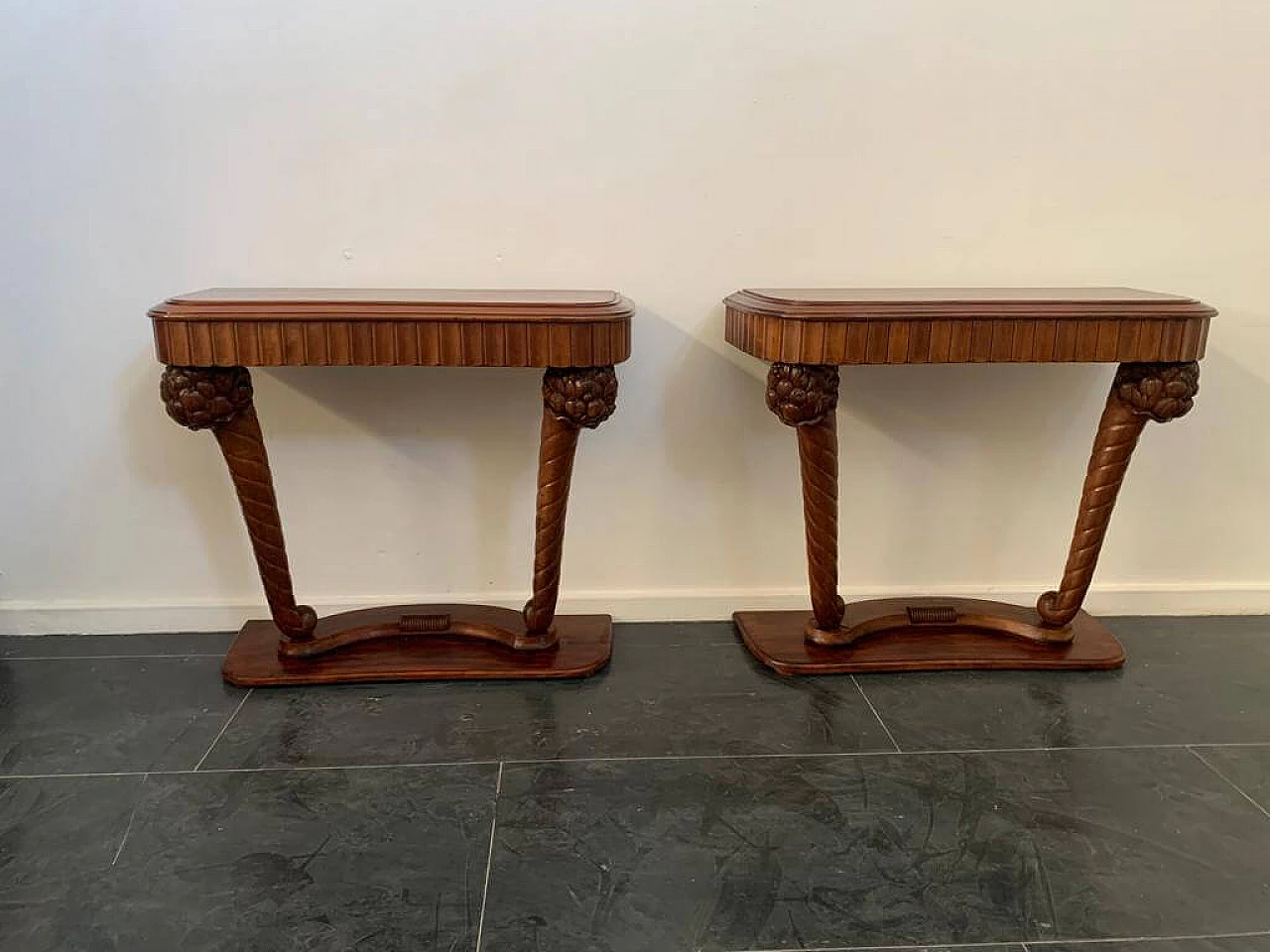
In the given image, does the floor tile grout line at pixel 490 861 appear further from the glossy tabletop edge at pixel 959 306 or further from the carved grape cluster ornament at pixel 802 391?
the glossy tabletop edge at pixel 959 306

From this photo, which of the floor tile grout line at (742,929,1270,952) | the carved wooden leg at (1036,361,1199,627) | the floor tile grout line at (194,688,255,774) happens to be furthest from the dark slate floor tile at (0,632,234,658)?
the carved wooden leg at (1036,361,1199,627)

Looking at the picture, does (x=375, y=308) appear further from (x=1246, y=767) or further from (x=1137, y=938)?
(x=1246, y=767)

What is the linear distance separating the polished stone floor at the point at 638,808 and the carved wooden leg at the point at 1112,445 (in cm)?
19

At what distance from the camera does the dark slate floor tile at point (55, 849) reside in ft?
3.93

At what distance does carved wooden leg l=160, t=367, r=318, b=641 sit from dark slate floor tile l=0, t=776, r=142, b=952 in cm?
44

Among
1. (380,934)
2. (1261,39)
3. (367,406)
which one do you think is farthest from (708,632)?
(1261,39)

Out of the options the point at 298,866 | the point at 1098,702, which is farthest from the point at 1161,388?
the point at 298,866

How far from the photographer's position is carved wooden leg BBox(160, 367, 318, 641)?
1.62 meters

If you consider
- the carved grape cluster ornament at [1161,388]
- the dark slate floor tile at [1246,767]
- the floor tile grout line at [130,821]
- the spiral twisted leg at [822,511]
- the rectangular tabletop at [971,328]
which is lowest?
the dark slate floor tile at [1246,767]

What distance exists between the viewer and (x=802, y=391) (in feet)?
5.51

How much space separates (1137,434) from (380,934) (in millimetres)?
1643

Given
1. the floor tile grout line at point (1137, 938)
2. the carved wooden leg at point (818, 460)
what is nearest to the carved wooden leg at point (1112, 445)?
the carved wooden leg at point (818, 460)

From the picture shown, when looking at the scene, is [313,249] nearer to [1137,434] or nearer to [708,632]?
[708,632]

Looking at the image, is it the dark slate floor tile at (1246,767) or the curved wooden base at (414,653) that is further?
the curved wooden base at (414,653)
